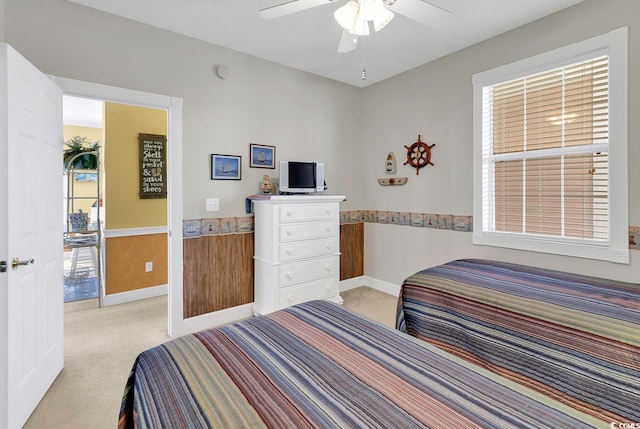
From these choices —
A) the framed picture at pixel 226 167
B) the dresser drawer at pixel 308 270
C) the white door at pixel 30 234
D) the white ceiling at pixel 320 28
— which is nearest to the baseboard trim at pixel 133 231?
the framed picture at pixel 226 167

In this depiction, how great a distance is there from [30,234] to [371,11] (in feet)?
7.73

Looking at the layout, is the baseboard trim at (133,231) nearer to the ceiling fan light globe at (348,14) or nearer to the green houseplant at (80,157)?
the green houseplant at (80,157)

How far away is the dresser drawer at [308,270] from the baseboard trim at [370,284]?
72cm

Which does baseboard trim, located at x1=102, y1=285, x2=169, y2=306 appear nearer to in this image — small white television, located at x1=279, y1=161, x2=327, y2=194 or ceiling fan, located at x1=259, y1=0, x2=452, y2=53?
small white television, located at x1=279, y1=161, x2=327, y2=194

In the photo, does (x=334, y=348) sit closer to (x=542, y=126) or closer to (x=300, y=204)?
(x=300, y=204)

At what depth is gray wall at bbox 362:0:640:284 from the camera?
7.43 ft

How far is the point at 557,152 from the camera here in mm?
2590

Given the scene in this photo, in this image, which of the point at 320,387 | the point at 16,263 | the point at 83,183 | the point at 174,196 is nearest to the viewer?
the point at 320,387

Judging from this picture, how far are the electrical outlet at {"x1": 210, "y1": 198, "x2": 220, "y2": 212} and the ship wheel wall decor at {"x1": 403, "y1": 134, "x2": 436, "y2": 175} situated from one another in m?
2.20

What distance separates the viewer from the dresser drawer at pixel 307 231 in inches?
119

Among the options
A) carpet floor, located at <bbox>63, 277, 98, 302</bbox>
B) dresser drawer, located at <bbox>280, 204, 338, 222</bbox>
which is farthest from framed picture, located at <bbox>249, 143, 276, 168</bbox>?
carpet floor, located at <bbox>63, 277, 98, 302</bbox>

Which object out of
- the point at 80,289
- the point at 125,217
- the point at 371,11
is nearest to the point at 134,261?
the point at 125,217

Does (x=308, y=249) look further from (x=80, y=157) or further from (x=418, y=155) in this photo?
(x=80, y=157)

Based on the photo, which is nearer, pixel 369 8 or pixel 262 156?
pixel 369 8
